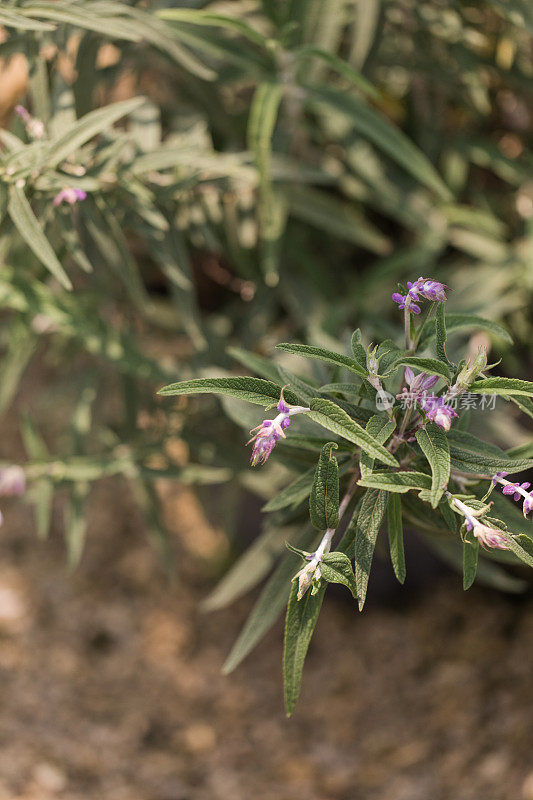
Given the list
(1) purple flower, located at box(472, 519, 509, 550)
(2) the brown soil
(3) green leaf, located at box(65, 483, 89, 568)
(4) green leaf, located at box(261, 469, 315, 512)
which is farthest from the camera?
(2) the brown soil

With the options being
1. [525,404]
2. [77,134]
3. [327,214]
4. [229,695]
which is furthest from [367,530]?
[229,695]

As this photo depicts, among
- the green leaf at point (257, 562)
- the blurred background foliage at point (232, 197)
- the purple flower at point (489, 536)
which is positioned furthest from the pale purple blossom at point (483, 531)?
the green leaf at point (257, 562)

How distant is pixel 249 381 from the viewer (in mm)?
455

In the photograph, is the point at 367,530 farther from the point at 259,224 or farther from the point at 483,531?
Result: the point at 259,224

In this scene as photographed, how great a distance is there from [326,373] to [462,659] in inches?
24.6

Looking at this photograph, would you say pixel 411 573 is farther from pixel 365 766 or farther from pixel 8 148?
pixel 8 148

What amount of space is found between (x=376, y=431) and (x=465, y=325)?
0.13 meters

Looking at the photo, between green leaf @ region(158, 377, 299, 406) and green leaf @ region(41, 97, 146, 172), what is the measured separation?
0.28m

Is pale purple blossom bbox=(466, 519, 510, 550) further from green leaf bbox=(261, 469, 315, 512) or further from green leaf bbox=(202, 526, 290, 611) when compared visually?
green leaf bbox=(202, 526, 290, 611)

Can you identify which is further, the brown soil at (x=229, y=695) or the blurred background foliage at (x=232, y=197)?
the brown soil at (x=229, y=695)

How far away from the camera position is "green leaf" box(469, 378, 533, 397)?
44cm

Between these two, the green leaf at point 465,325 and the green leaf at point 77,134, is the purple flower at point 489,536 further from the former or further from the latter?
the green leaf at point 77,134

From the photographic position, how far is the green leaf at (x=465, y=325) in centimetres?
51

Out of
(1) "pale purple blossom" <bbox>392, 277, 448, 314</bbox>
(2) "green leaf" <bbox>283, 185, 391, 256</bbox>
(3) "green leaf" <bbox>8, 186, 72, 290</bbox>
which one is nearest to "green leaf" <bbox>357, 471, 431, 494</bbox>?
(1) "pale purple blossom" <bbox>392, 277, 448, 314</bbox>
